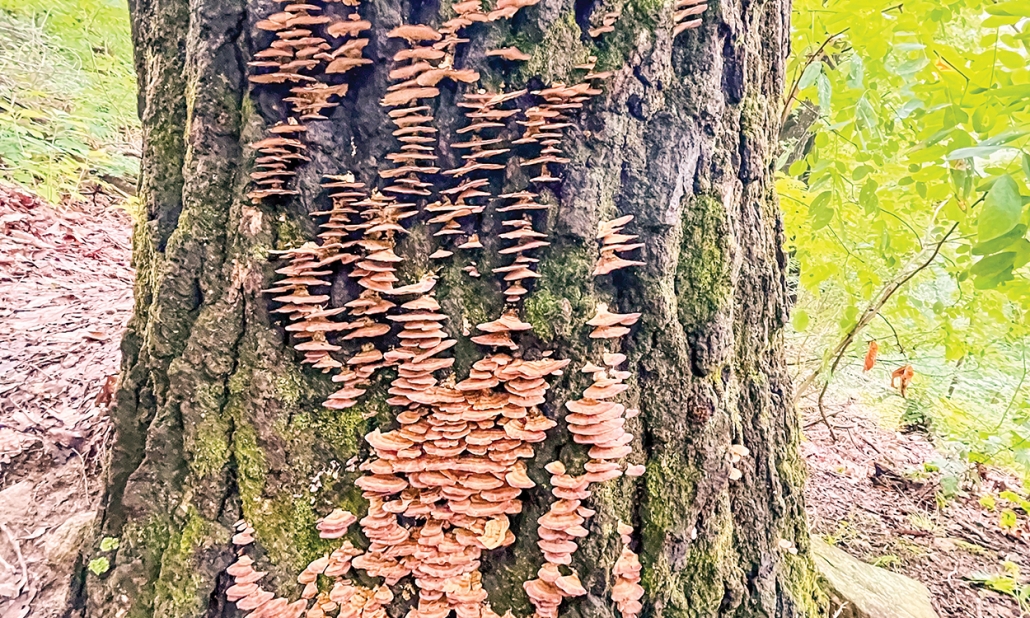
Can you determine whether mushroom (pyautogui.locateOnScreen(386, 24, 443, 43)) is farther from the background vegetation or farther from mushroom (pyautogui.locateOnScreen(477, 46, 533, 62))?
the background vegetation

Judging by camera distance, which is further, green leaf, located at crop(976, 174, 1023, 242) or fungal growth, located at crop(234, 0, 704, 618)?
fungal growth, located at crop(234, 0, 704, 618)

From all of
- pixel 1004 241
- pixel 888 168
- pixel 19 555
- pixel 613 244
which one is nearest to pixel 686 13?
pixel 613 244

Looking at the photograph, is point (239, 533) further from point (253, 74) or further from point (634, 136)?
point (634, 136)

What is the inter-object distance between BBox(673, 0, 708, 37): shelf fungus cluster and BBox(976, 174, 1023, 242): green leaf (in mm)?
1000

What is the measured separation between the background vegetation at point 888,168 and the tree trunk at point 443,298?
2.67 feet

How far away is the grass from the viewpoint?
6.20 metres

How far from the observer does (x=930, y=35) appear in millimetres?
2764

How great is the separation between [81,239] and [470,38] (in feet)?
21.9

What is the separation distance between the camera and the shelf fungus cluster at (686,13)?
180 centimetres

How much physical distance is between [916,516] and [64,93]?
10928 millimetres

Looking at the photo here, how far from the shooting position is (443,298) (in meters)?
1.87

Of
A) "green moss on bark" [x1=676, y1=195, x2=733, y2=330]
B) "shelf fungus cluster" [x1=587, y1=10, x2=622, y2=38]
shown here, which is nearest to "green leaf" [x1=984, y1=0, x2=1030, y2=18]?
"green moss on bark" [x1=676, y1=195, x2=733, y2=330]

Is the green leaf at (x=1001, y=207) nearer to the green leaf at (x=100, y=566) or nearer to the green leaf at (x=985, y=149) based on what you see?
the green leaf at (x=985, y=149)

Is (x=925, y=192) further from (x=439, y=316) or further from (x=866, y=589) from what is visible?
(x=439, y=316)
